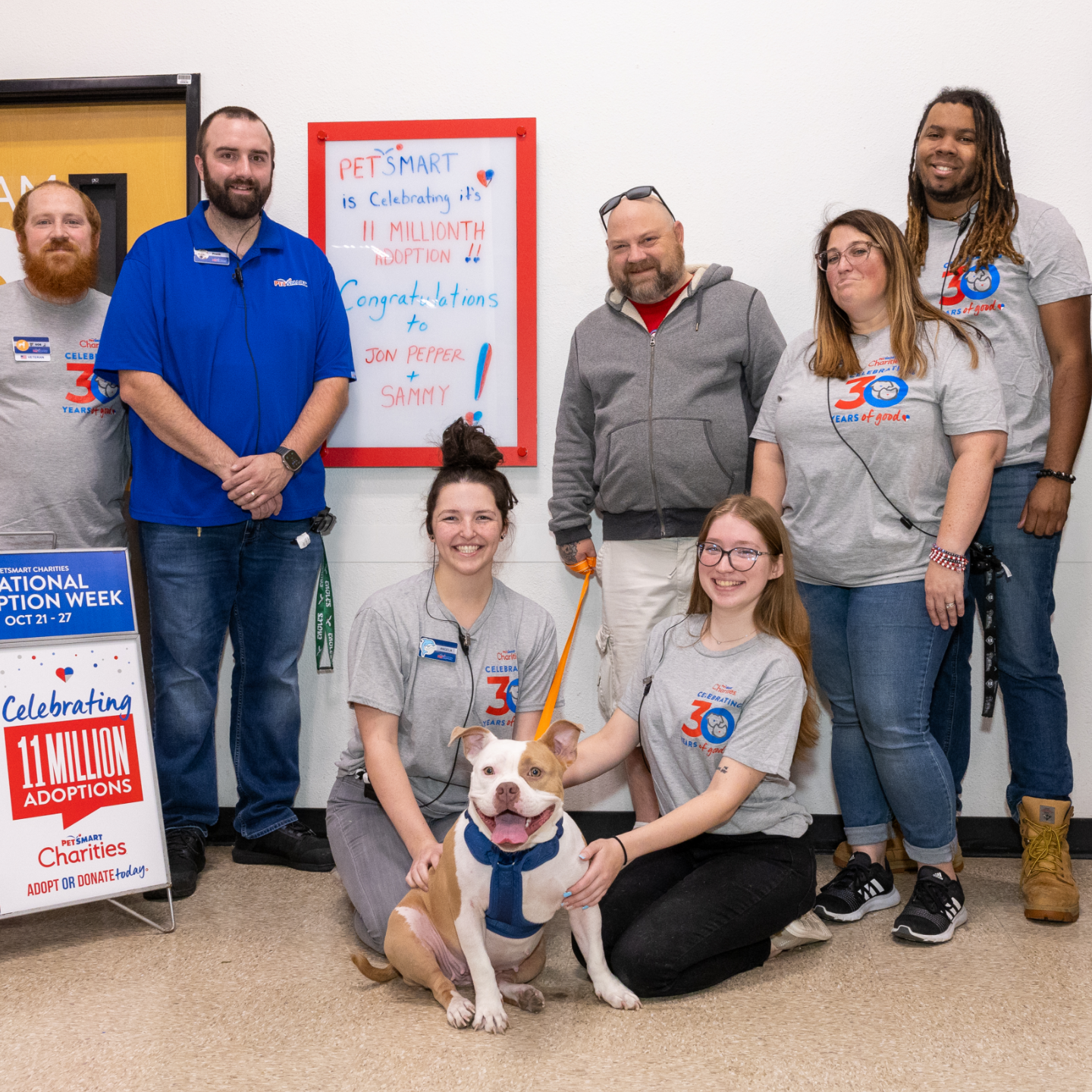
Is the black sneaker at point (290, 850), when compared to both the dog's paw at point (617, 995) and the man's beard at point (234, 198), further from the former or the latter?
the man's beard at point (234, 198)

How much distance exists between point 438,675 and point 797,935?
35.8 inches

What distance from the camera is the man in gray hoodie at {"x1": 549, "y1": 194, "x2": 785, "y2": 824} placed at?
231cm

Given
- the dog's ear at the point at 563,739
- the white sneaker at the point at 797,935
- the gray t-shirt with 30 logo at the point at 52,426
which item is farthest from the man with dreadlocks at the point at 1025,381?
the gray t-shirt with 30 logo at the point at 52,426

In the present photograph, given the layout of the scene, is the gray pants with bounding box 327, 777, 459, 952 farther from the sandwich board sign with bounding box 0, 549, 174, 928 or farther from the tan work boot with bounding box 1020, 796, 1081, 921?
the tan work boot with bounding box 1020, 796, 1081, 921

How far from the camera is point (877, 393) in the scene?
2053 mm

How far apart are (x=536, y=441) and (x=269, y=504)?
77 cm

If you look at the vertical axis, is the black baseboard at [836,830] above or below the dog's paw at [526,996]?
below

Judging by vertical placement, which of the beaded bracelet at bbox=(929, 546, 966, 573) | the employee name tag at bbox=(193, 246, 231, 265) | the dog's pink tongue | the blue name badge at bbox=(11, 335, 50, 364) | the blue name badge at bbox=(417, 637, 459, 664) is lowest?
the dog's pink tongue

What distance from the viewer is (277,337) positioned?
2.43m

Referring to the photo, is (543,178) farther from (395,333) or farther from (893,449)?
(893,449)

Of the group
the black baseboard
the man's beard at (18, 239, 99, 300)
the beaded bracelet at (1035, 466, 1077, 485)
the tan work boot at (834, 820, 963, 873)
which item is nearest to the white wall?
the black baseboard

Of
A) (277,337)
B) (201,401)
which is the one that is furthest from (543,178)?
(201,401)

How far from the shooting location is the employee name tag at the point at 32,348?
2.34 m

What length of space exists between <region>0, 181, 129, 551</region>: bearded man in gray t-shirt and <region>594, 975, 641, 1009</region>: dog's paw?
1.63 m
